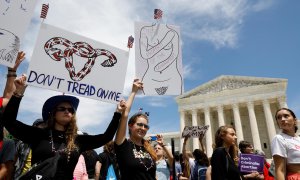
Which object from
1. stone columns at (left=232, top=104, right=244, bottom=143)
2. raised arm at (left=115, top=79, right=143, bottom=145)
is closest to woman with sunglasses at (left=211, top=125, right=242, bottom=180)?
raised arm at (left=115, top=79, right=143, bottom=145)

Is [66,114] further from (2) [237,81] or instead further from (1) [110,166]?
(2) [237,81]

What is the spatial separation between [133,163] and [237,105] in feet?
147

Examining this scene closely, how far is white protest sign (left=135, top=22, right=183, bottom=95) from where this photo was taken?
437 cm

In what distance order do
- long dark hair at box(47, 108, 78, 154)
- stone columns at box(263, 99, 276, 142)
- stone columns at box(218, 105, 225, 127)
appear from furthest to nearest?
1. stone columns at box(218, 105, 225, 127)
2. stone columns at box(263, 99, 276, 142)
3. long dark hair at box(47, 108, 78, 154)

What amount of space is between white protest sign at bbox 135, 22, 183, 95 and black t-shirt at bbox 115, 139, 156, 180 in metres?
1.25

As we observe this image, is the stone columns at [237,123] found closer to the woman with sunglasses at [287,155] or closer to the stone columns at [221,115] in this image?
the stone columns at [221,115]

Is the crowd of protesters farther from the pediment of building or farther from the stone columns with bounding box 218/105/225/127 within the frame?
the pediment of building

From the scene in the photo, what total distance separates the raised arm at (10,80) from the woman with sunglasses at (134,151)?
139 centimetres

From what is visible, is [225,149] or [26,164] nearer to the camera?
[26,164]

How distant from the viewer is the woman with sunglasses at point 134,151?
3025mm

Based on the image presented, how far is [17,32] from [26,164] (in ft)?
6.36

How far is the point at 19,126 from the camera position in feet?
8.71

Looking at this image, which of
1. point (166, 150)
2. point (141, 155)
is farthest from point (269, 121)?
point (141, 155)

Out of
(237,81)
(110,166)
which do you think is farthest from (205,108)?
(110,166)
